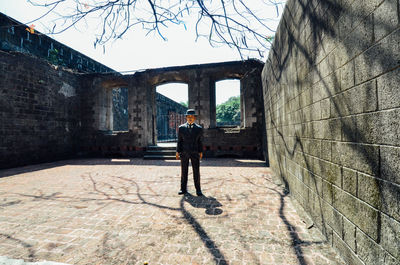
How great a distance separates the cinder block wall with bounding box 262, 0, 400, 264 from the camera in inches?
46.1

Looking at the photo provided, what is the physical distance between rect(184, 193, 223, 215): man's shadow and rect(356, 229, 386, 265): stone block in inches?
67.9

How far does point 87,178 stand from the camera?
5387 mm

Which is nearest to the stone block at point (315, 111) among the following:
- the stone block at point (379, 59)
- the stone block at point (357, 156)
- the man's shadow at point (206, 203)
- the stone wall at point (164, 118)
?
the stone block at point (357, 156)

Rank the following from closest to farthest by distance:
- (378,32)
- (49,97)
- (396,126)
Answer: (396,126)
(378,32)
(49,97)

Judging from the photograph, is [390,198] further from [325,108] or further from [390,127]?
[325,108]

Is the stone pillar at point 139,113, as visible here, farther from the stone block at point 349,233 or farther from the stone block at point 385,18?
the stone block at point 385,18

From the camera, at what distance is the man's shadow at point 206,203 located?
9.68ft

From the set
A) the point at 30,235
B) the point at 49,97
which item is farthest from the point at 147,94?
the point at 30,235

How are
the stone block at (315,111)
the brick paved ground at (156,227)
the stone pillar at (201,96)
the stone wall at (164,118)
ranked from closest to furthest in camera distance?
the brick paved ground at (156,227) < the stone block at (315,111) < the stone pillar at (201,96) < the stone wall at (164,118)

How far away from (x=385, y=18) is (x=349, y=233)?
1696 mm

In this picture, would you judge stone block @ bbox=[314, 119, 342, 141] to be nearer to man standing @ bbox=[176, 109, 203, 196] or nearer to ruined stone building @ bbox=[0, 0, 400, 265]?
ruined stone building @ bbox=[0, 0, 400, 265]

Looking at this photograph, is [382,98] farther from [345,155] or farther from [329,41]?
[329,41]

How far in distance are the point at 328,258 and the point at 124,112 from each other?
16.3 metres

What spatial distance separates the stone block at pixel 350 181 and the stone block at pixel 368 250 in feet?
1.04
